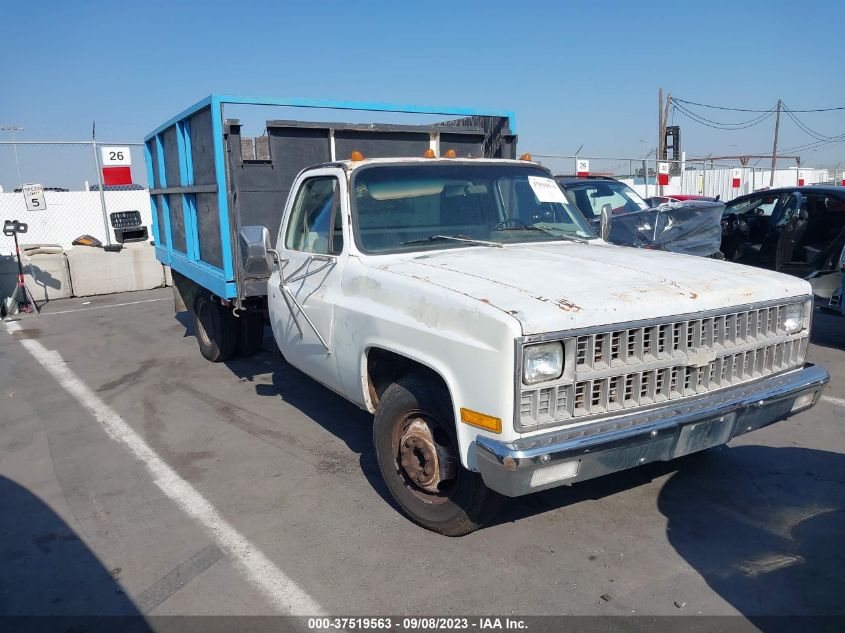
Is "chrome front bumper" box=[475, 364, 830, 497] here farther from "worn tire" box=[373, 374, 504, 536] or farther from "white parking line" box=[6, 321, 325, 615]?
"white parking line" box=[6, 321, 325, 615]

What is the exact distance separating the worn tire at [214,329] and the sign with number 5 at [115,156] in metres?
8.75

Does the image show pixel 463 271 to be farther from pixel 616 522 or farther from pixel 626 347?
pixel 616 522

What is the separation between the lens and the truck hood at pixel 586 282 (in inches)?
121

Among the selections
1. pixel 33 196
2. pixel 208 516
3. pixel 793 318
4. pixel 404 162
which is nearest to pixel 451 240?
pixel 404 162

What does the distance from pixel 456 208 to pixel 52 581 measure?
317 cm

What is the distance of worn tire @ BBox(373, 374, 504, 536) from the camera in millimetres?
3438

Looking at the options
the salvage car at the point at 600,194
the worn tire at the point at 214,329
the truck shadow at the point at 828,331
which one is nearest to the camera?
the worn tire at the point at 214,329

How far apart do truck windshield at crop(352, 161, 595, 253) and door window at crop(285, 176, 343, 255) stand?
0.19 meters

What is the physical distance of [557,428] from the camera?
3.08m

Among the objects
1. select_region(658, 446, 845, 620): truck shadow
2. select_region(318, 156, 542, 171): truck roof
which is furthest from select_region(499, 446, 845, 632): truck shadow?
select_region(318, 156, 542, 171): truck roof

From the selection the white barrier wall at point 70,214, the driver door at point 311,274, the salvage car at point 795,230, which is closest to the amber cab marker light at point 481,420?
the driver door at point 311,274

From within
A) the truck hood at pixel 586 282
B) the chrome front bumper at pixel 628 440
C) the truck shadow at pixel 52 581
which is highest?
the truck hood at pixel 586 282

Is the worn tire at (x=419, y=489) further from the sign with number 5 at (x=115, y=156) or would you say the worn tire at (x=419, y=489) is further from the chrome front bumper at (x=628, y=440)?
the sign with number 5 at (x=115, y=156)

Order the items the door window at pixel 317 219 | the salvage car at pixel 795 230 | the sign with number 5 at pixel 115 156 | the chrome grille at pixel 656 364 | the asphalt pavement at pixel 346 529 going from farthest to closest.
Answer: the sign with number 5 at pixel 115 156 < the salvage car at pixel 795 230 < the door window at pixel 317 219 < the asphalt pavement at pixel 346 529 < the chrome grille at pixel 656 364
